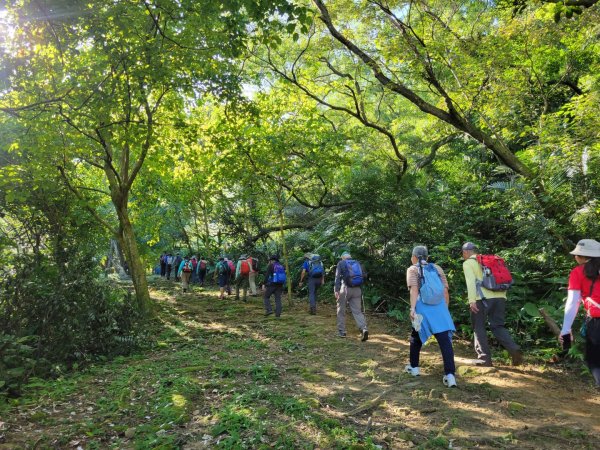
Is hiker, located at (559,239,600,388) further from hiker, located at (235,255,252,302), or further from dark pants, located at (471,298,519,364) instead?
hiker, located at (235,255,252,302)

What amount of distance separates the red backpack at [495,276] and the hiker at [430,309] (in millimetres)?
968

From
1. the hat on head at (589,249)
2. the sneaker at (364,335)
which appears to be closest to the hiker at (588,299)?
the hat on head at (589,249)

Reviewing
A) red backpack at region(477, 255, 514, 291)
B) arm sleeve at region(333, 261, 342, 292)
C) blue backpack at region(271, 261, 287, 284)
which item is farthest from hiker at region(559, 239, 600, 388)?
blue backpack at region(271, 261, 287, 284)

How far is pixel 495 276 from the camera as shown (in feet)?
19.9

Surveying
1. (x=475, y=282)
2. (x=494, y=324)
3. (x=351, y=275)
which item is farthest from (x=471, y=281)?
(x=351, y=275)

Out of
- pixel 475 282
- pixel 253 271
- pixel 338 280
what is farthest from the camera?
pixel 253 271

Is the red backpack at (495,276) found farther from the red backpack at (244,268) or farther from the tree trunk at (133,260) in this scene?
the red backpack at (244,268)

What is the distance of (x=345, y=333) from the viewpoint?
882cm

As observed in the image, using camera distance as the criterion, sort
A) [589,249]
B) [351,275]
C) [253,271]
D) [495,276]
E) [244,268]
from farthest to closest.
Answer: [253,271] < [244,268] < [351,275] < [495,276] < [589,249]

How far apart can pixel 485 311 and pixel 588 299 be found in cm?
250

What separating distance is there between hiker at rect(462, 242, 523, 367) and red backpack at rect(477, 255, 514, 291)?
8 cm

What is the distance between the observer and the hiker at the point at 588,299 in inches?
147

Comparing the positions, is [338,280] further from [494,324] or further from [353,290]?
[494,324]

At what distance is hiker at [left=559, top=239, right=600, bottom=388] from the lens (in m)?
3.72
